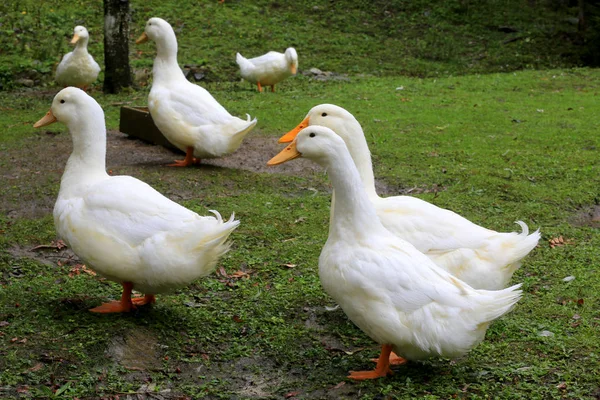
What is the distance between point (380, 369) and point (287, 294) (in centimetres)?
141

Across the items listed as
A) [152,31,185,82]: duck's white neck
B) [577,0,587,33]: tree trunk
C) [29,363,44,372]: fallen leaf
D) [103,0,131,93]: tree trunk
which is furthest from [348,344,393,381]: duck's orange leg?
[577,0,587,33]: tree trunk

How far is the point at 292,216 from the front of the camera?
24.2 ft

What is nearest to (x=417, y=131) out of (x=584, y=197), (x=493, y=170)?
(x=493, y=170)

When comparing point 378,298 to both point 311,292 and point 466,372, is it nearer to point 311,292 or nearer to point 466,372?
point 466,372

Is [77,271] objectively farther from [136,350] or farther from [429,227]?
[429,227]

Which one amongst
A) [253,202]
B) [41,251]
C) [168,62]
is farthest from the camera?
[168,62]

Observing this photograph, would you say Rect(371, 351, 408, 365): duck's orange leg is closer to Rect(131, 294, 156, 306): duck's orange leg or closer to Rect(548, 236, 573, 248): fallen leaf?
Rect(131, 294, 156, 306): duck's orange leg

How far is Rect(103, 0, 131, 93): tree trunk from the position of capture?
40.5 feet

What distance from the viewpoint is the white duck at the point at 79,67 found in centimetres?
1338

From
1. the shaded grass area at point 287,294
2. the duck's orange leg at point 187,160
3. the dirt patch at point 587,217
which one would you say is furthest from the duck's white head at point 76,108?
the dirt patch at point 587,217

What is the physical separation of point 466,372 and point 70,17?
15680 millimetres

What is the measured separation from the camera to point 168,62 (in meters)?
8.98

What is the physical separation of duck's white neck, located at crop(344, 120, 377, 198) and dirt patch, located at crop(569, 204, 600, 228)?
2912 mm

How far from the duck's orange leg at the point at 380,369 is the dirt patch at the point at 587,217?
152 inches
